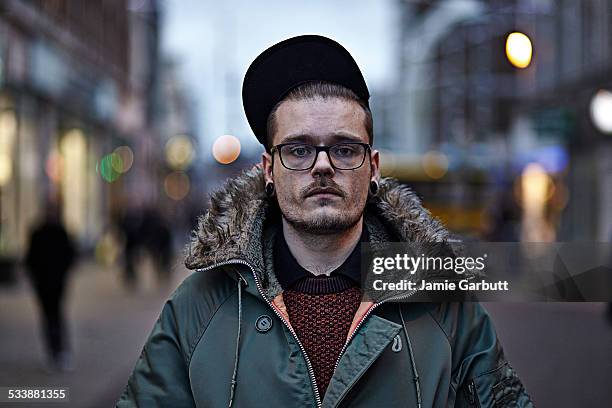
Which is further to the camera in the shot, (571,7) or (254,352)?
(571,7)

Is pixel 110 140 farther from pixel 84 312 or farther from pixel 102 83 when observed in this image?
pixel 84 312

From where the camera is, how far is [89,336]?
39.2 ft

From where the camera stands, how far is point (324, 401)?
2.34 metres

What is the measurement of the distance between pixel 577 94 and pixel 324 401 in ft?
85.3

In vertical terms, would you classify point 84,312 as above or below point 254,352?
above

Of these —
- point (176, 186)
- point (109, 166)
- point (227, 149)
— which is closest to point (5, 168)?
point (227, 149)

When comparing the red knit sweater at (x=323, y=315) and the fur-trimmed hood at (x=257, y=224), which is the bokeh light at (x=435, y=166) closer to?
the fur-trimmed hood at (x=257, y=224)

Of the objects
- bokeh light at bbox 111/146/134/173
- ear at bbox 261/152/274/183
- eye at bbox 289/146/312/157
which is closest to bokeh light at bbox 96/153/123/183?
bokeh light at bbox 111/146/134/173

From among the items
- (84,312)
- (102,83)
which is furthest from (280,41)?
(102,83)

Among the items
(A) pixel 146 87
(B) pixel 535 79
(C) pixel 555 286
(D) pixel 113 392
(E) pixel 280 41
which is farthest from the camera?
(A) pixel 146 87

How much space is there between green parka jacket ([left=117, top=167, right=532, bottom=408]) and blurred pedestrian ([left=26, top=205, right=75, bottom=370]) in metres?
7.43

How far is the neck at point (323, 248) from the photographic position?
102 inches

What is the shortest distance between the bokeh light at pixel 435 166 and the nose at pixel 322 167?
2718cm

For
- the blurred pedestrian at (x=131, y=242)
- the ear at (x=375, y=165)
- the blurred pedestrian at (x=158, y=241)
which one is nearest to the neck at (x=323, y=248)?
the ear at (x=375, y=165)
